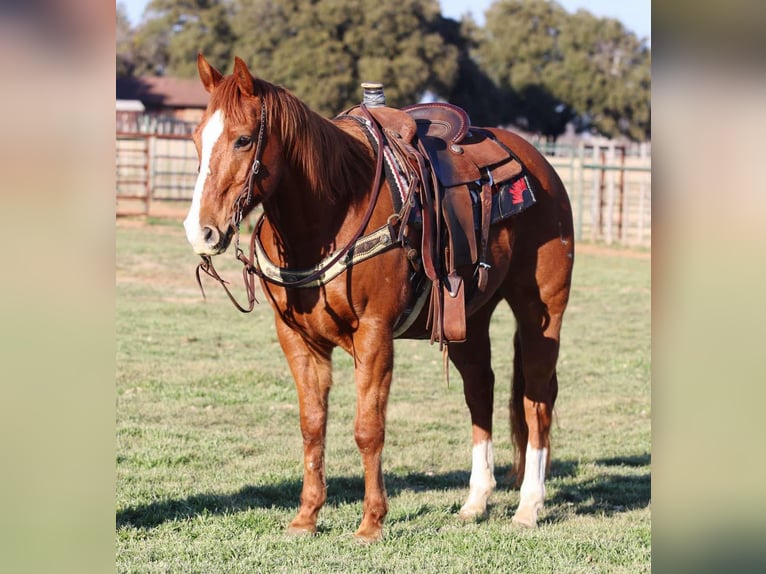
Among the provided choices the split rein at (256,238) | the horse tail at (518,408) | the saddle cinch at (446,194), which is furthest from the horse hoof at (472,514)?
the split rein at (256,238)

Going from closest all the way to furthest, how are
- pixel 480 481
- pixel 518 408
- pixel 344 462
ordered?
1. pixel 480 481
2. pixel 518 408
3. pixel 344 462

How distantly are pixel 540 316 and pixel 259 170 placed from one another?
2101 millimetres

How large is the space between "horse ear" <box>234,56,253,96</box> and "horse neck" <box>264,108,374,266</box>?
12.2 inches

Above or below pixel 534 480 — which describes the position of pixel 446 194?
above

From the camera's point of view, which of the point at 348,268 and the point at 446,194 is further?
the point at 446,194

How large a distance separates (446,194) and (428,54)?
3877 centimetres

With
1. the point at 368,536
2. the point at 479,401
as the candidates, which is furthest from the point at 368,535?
the point at 479,401

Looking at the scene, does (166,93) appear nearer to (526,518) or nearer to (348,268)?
(526,518)

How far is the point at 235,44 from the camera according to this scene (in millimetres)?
44906

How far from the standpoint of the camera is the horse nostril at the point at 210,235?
3.64 metres

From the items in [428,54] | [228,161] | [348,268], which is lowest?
[348,268]

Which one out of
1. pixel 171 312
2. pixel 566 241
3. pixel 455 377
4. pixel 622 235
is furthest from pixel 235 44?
pixel 566 241

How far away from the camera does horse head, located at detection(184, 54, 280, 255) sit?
12.0 ft

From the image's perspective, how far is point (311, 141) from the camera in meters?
4.12
